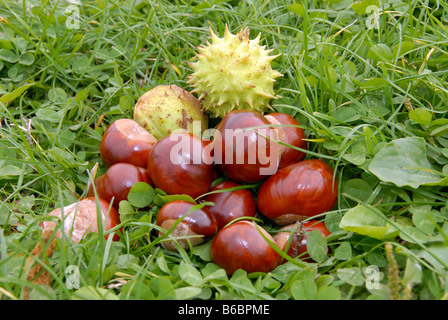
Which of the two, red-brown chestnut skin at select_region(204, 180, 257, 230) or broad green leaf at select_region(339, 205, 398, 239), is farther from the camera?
red-brown chestnut skin at select_region(204, 180, 257, 230)

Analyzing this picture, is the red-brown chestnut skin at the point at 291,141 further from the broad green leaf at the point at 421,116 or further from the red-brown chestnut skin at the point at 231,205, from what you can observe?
the broad green leaf at the point at 421,116

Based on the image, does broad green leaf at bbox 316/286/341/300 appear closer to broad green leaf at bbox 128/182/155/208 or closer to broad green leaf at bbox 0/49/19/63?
broad green leaf at bbox 128/182/155/208

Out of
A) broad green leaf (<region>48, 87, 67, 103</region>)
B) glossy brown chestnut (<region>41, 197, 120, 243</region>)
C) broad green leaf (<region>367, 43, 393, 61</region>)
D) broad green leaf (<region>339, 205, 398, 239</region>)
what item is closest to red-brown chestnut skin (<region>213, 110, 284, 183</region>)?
broad green leaf (<region>339, 205, 398, 239</region>)

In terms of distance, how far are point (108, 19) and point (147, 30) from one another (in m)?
0.40

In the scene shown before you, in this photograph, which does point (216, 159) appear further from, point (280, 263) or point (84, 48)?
point (84, 48)

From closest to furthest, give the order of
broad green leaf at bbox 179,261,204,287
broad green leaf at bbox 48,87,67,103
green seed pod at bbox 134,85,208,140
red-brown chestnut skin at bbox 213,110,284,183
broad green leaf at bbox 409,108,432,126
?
broad green leaf at bbox 179,261,204,287 < red-brown chestnut skin at bbox 213,110,284,183 < broad green leaf at bbox 409,108,432,126 < green seed pod at bbox 134,85,208,140 < broad green leaf at bbox 48,87,67,103

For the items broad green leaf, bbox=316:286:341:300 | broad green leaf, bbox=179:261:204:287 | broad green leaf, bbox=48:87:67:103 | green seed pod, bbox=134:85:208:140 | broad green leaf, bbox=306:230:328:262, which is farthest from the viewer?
broad green leaf, bbox=48:87:67:103

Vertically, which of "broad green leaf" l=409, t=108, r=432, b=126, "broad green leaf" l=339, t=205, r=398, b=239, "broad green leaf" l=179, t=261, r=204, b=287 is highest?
"broad green leaf" l=409, t=108, r=432, b=126

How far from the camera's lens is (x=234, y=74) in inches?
80.8

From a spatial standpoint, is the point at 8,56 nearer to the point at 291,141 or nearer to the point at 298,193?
the point at 291,141

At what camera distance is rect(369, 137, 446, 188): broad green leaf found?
1.86 m

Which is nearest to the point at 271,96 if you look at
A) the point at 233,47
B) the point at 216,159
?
the point at 233,47

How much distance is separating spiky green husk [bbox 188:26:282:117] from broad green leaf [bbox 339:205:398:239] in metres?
0.68

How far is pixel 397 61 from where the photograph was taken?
2.34m
